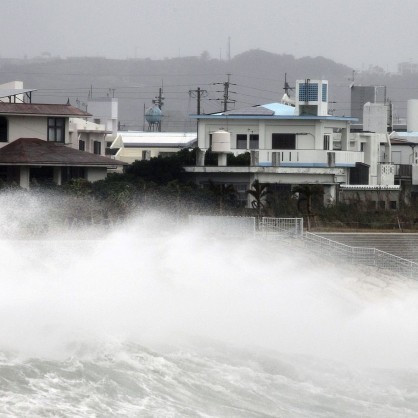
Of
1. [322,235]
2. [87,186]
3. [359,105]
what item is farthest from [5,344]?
[359,105]

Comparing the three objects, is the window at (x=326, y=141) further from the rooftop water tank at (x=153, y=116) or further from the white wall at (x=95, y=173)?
the rooftop water tank at (x=153, y=116)

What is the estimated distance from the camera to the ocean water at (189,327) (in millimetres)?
18391

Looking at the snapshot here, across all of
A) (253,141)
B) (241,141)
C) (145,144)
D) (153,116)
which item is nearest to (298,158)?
(253,141)

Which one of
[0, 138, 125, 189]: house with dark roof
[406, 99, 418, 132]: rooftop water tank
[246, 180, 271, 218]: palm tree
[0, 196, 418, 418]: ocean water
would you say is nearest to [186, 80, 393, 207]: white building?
[246, 180, 271, 218]: palm tree

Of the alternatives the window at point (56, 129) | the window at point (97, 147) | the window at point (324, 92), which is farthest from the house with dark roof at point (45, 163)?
the window at point (97, 147)

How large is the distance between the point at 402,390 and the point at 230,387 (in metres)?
3.14

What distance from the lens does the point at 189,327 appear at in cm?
2388

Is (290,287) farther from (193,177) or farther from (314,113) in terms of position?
(314,113)

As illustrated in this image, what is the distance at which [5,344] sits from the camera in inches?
789

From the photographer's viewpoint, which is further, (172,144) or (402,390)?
(172,144)

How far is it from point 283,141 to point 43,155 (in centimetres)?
853

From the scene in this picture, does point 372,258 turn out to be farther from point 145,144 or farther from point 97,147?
point 145,144

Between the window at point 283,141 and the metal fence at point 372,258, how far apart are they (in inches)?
518

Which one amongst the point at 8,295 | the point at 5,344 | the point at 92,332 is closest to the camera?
the point at 5,344
